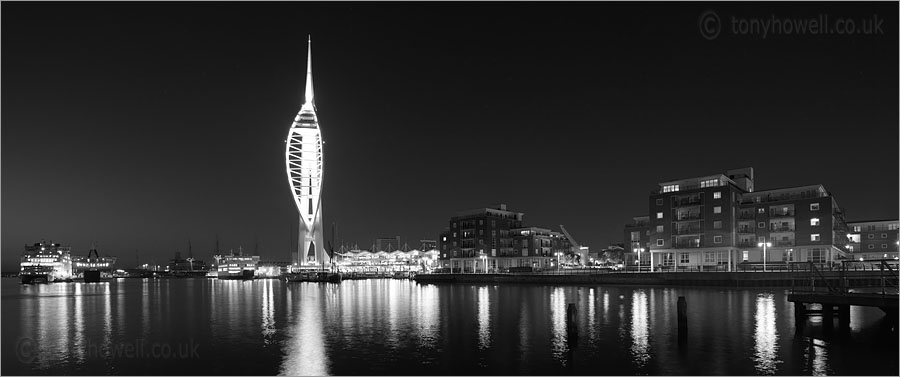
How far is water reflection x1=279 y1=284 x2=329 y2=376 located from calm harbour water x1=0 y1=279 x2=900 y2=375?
0.08m

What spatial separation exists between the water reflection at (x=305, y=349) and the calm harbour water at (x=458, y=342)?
0.25 ft

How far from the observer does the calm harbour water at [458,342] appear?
1080 inches

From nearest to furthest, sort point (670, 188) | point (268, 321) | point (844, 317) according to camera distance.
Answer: point (844, 317), point (268, 321), point (670, 188)

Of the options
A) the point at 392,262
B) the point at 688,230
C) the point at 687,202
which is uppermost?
the point at 687,202

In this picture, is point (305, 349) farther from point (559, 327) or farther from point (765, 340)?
point (765, 340)

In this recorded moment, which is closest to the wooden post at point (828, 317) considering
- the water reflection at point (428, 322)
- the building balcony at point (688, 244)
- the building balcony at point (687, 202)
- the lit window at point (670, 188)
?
the water reflection at point (428, 322)

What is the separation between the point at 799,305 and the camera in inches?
1405

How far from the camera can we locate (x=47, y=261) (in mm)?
167750

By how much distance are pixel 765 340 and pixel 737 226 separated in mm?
58622

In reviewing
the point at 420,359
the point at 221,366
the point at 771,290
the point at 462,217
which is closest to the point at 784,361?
the point at 420,359

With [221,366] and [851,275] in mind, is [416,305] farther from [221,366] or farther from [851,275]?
[851,275]

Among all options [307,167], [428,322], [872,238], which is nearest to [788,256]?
[872,238]

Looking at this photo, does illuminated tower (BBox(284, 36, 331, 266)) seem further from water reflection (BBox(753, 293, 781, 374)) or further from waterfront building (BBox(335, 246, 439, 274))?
water reflection (BBox(753, 293, 781, 374))

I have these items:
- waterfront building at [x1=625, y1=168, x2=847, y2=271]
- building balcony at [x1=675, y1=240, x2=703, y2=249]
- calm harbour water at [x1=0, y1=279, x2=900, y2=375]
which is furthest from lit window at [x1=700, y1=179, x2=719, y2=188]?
calm harbour water at [x1=0, y1=279, x2=900, y2=375]
